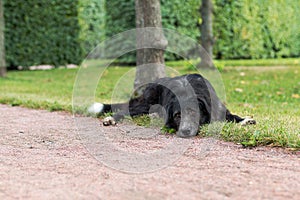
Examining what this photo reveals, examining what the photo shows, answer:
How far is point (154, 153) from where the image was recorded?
4.32m

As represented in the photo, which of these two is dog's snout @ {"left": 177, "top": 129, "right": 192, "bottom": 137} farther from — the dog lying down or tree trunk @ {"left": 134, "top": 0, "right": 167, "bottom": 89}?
tree trunk @ {"left": 134, "top": 0, "right": 167, "bottom": 89}

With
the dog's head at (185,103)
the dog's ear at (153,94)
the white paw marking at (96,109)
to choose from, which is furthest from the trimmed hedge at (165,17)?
the dog's head at (185,103)

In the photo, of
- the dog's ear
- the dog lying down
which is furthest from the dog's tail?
the dog's ear

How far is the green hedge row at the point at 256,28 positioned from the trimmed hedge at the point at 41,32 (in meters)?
4.86

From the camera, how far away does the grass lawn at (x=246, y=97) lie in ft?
15.6

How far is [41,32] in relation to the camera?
599 inches

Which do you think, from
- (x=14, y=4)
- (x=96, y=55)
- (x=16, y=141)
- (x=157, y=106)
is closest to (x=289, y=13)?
(x=96, y=55)

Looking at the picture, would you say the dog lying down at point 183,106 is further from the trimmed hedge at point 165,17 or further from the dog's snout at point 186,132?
the trimmed hedge at point 165,17

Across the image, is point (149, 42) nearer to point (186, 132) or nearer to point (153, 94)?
point (153, 94)

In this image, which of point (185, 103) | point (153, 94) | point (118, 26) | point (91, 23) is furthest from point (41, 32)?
point (185, 103)

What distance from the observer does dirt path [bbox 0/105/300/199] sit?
3.17m

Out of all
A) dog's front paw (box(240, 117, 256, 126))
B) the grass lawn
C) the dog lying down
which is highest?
the dog lying down

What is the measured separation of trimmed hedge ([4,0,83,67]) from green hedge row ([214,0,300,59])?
191 inches

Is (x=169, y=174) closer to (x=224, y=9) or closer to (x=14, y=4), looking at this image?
(x=14, y=4)
